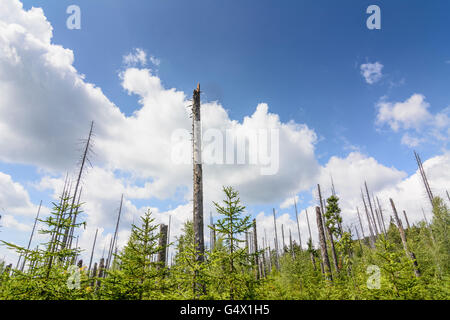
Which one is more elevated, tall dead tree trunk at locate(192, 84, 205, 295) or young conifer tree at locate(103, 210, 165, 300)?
tall dead tree trunk at locate(192, 84, 205, 295)

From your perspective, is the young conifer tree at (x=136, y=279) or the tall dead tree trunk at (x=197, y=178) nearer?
the young conifer tree at (x=136, y=279)

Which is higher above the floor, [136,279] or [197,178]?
[197,178]

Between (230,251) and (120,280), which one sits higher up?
(230,251)

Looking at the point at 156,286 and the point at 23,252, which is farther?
the point at 156,286

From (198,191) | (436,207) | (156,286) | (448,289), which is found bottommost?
(448,289)

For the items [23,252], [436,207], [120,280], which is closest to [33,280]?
[23,252]

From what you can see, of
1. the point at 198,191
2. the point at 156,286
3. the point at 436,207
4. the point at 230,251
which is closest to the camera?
the point at 156,286

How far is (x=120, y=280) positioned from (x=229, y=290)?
131 inches

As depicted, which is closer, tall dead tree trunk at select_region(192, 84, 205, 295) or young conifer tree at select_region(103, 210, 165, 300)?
young conifer tree at select_region(103, 210, 165, 300)

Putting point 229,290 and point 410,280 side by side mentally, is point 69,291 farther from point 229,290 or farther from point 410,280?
point 410,280

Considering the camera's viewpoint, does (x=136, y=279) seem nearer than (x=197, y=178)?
Yes

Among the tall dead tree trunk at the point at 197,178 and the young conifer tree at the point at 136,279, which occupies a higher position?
the tall dead tree trunk at the point at 197,178
